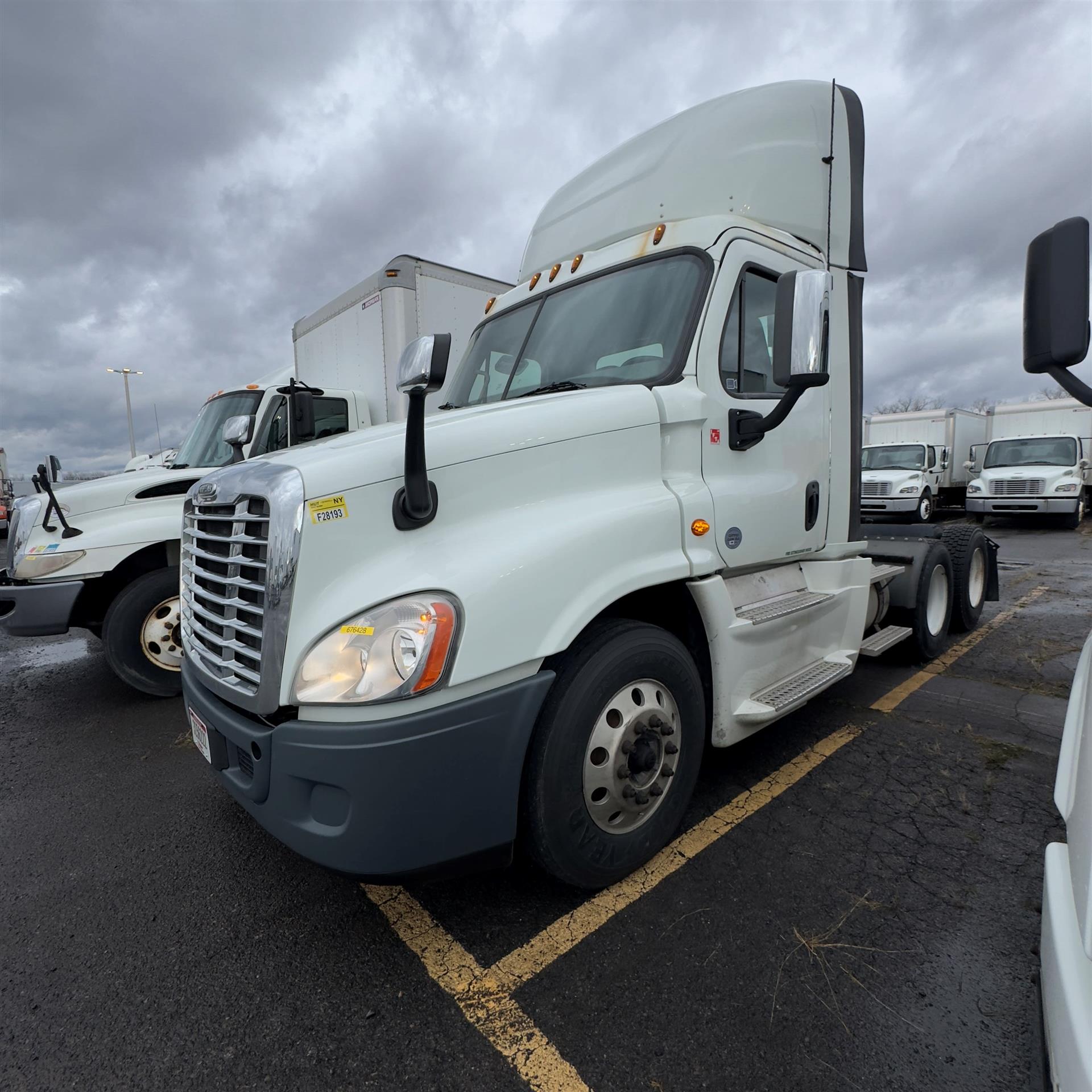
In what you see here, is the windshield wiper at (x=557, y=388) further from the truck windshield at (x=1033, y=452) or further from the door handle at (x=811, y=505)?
the truck windshield at (x=1033, y=452)

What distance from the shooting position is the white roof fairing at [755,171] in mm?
3533

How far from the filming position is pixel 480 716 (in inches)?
79.5

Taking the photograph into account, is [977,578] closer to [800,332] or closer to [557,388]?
[800,332]

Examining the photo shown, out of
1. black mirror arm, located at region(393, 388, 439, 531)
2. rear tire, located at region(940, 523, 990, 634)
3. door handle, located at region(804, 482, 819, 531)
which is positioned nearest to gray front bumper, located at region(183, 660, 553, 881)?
black mirror arm, located at region(393, 388, 439, 531)

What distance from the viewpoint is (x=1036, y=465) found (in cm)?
1719

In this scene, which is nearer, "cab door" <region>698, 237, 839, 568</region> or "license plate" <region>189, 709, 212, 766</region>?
"license plate" <region>189, 709, 212, 766</region>

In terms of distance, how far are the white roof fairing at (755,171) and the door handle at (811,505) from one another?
4.48 feet

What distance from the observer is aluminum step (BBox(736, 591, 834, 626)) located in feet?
10.0

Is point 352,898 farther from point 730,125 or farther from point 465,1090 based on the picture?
point 730,125

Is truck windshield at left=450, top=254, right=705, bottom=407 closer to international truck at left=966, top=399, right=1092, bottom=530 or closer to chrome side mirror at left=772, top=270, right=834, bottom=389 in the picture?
chrome side mirror at left=772, top=270, right=834, bottom=389

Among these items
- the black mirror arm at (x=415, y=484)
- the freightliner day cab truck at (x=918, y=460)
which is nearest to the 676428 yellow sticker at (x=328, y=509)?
the black mirror arm at (x=415, y=484)

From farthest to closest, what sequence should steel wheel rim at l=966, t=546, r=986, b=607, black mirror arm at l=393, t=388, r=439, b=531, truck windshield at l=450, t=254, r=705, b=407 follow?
steel wheel rim at l=966, t=546, r=986, b=607 → truck windshield at l=450, t=254, r=705, b=407 → black mirror arm at l=393, t=388, r=439, b=531

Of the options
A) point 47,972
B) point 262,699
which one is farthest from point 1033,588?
point 47,972

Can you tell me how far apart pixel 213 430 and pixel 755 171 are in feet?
17.7
